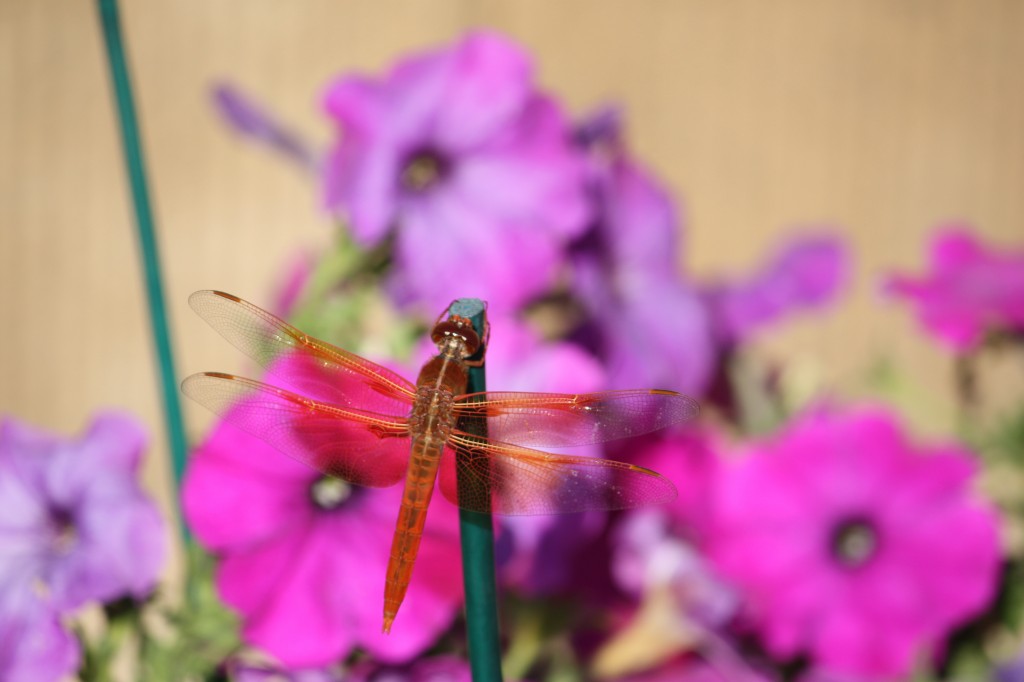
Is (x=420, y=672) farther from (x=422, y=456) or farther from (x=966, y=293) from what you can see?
(x=966, y=293)

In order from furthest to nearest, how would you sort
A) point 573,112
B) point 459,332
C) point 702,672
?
point 573,112 → point 702,672 → point 459,332

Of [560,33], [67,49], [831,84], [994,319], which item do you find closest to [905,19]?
[831,84]

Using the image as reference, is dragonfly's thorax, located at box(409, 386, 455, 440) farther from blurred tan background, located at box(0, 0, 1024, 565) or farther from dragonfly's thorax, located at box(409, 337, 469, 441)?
blurred tan background, located at box(0, 0, 1024, 565)

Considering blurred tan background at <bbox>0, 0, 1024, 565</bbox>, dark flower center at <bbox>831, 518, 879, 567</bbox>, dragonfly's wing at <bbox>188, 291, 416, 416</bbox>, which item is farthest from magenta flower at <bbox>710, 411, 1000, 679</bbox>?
blurred tan background at <bbox>0, 0, 1024, 565</bbox>

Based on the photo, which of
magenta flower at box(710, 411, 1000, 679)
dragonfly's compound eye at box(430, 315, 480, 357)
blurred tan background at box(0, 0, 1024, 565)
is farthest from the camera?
blurred tan background at box(0, 0, 1024, 565)

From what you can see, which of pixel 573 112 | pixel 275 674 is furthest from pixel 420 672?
pixel 573 112

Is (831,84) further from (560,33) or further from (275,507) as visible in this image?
(275,507)

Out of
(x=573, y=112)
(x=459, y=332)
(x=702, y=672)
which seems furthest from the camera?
(x=573, y=112)
